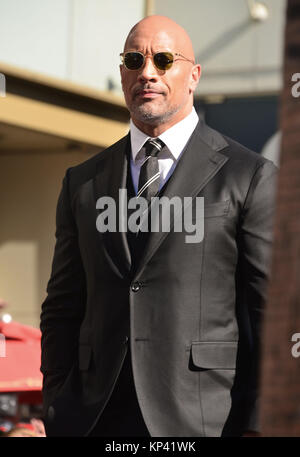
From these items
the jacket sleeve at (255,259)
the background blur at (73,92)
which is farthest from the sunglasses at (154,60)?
the background blur at (73,92)

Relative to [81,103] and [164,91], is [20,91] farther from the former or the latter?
[164,91]

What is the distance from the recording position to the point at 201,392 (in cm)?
344

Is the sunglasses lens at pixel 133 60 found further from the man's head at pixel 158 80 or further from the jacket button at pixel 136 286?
the jacket button at pixel 136 286

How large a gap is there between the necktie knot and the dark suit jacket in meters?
0.09

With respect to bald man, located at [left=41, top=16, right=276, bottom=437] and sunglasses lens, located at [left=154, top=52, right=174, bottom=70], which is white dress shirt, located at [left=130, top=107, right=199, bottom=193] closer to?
bald man, located at [left=41, top=16, right=276, bottom=437]

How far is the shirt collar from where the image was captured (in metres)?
3.68

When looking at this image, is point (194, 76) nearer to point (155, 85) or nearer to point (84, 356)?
point (155, 85)

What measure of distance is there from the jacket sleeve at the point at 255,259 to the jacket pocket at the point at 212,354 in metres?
0.09

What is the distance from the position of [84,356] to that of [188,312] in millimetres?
433

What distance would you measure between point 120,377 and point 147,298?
0.27 meters

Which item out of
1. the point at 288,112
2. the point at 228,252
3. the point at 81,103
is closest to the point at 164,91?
the point at 228,252

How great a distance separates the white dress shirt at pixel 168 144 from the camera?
3.68 meters

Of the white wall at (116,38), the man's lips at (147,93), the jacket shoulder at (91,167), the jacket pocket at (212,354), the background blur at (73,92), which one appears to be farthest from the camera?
the background blur at (73,92)

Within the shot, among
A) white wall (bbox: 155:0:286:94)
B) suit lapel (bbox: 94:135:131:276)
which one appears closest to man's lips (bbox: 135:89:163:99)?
suit lapel (bbox: 94:135:131:276)
